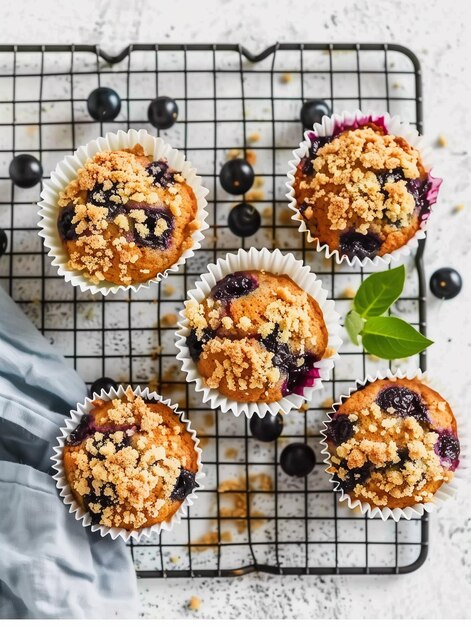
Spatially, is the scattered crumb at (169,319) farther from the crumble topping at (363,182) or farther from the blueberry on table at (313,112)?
the blueberry on table at (313,112)

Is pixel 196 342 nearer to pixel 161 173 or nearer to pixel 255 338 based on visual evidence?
pixel 255 338

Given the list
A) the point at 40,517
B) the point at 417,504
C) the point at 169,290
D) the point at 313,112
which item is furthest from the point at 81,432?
the point at 313,112

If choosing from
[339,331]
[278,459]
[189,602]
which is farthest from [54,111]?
[189,602]

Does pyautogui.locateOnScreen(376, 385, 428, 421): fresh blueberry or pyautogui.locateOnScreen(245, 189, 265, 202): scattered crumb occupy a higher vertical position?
pyautogui.locateOnScreen(245, 189, 265, 202): scattered crumb

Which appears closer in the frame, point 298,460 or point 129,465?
point 129,465

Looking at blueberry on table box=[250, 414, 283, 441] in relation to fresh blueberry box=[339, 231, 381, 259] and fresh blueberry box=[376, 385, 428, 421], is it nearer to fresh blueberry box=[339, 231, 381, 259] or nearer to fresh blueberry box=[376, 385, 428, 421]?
fresh blueberry box=[376, 385, 428, 421]

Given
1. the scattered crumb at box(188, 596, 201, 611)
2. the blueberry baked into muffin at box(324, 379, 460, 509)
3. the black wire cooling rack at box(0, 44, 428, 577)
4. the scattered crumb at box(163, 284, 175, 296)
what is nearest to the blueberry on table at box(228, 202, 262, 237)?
the black wire cooling rack at box(0, 44, 428, 577)

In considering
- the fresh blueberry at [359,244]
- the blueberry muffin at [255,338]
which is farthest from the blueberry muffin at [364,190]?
the blueberry muffin at [255,338]
